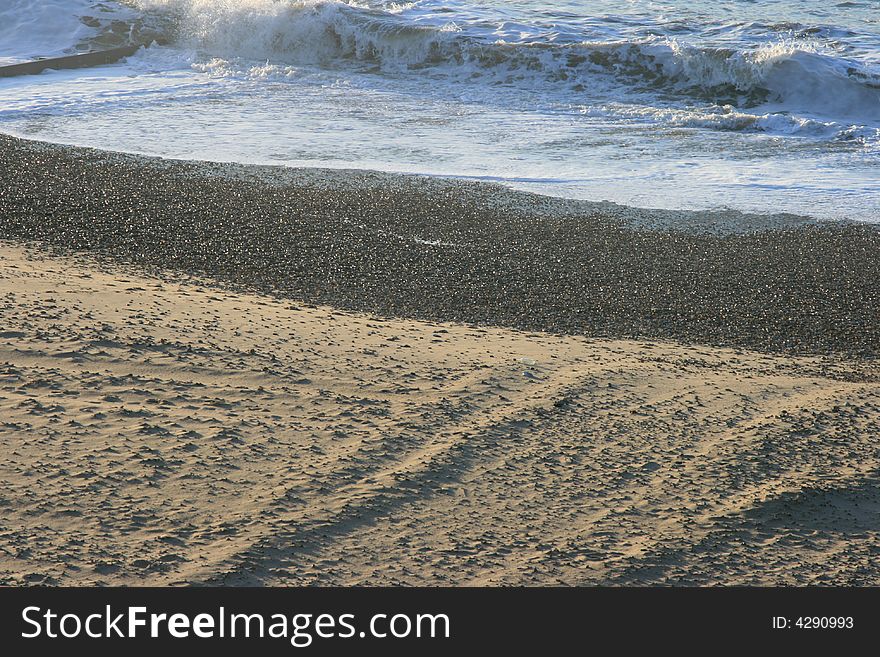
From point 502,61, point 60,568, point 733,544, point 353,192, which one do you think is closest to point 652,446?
point 733,544

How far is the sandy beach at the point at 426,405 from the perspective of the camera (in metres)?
2.81

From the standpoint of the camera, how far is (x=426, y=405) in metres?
3.69

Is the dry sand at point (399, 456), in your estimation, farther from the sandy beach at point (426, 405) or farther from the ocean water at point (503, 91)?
the ocean water at point (503, 91)

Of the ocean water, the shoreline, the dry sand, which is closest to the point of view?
the dry sand

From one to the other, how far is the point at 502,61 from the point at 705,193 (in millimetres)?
6973

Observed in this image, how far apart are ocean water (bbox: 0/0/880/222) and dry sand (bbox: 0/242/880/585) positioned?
3.83 meters

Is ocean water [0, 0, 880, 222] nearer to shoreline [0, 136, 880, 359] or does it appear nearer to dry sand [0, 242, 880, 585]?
shoreline [0, 136, 880, 359]

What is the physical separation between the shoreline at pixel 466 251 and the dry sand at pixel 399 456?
63 centimetres

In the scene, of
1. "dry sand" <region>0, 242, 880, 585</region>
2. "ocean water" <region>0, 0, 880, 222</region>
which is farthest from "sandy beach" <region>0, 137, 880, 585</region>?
"ocean water" <region>0, 0, 880, 222</region>

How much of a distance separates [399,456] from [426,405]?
0.43 m

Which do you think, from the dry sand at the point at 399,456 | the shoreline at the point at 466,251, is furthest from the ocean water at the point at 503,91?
the dry sand at the point at 399,456

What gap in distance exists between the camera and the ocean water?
8.58 metres
